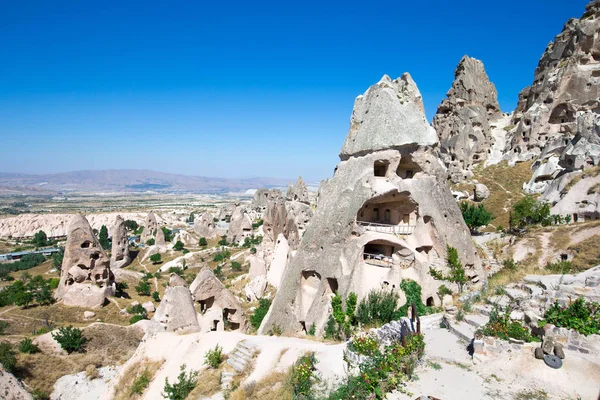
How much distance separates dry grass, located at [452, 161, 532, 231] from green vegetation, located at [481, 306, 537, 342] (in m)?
25.1

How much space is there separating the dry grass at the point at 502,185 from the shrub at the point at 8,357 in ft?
113

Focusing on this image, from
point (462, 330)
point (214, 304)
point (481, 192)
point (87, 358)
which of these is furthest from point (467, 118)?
point (87, 358)

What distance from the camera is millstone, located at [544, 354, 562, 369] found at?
27.6 feet

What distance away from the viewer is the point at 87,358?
15.7 m

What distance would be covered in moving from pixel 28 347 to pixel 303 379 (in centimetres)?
1392

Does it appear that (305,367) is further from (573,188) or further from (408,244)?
(573,188)

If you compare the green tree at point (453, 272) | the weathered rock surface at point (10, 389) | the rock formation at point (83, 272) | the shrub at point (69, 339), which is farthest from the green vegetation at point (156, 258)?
the green tree at point (453, 272)

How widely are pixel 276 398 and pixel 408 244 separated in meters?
10.2

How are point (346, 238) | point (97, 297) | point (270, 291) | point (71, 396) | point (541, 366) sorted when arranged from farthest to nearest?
1. point (270, 291)
2. point (97, 297)
3. point (346, 238)
4. point (71, 396)
5. point (541, 366)

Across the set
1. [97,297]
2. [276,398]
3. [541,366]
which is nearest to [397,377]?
[276,398]

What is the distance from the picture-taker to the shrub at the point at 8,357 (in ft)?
42.8

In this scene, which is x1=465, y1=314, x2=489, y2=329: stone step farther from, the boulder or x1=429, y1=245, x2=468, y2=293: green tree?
the boulder

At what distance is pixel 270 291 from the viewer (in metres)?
25.9

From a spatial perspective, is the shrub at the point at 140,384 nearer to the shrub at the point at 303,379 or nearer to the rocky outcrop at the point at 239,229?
the shrub at the point at 303,379
